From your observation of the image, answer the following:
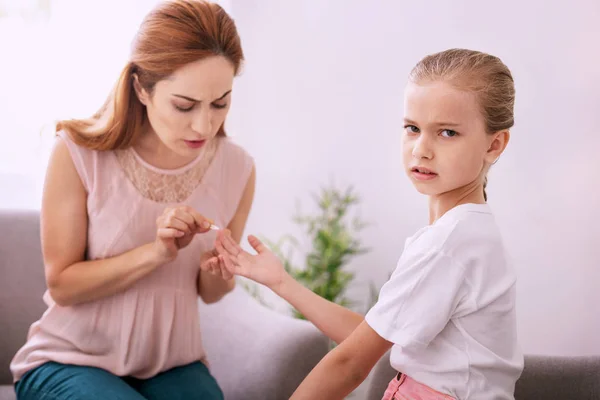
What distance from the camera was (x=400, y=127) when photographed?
266 cm

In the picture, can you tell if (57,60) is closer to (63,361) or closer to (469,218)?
(63,361)

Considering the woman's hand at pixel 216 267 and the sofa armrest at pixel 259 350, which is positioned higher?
the woman's hand at pixel 216 267

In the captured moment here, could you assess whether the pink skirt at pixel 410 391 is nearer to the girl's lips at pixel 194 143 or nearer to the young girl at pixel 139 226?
the young girl at pixel 139 226

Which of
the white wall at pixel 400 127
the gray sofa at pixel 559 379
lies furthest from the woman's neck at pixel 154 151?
the white wall at pixel 400 127

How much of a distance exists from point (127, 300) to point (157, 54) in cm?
55

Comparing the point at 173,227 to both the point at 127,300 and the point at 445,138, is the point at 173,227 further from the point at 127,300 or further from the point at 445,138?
the point at 445,138

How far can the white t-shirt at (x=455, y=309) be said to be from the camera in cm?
108

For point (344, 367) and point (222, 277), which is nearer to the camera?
point (344, 367)

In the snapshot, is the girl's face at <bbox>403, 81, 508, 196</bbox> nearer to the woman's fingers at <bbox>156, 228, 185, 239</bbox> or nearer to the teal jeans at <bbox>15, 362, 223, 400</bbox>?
the woman's fingers at <bbox>156, 228, 185, 239</bbox>

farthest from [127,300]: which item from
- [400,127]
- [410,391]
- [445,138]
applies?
[400,127]

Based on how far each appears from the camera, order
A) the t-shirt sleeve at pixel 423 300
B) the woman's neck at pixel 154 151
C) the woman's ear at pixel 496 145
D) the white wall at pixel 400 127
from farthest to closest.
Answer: the white wall at pixel 400 127
the woman's neck at pixel 154 151
the woman's ear at pixel 496 145
the t-shirt sleeve at pixel 423 300

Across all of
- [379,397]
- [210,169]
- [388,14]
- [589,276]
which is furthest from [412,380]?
[388,14]

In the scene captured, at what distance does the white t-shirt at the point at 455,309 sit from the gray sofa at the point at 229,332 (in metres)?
0.74

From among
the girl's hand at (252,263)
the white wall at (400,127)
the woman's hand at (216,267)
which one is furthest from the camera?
the white wall at (400,127)
